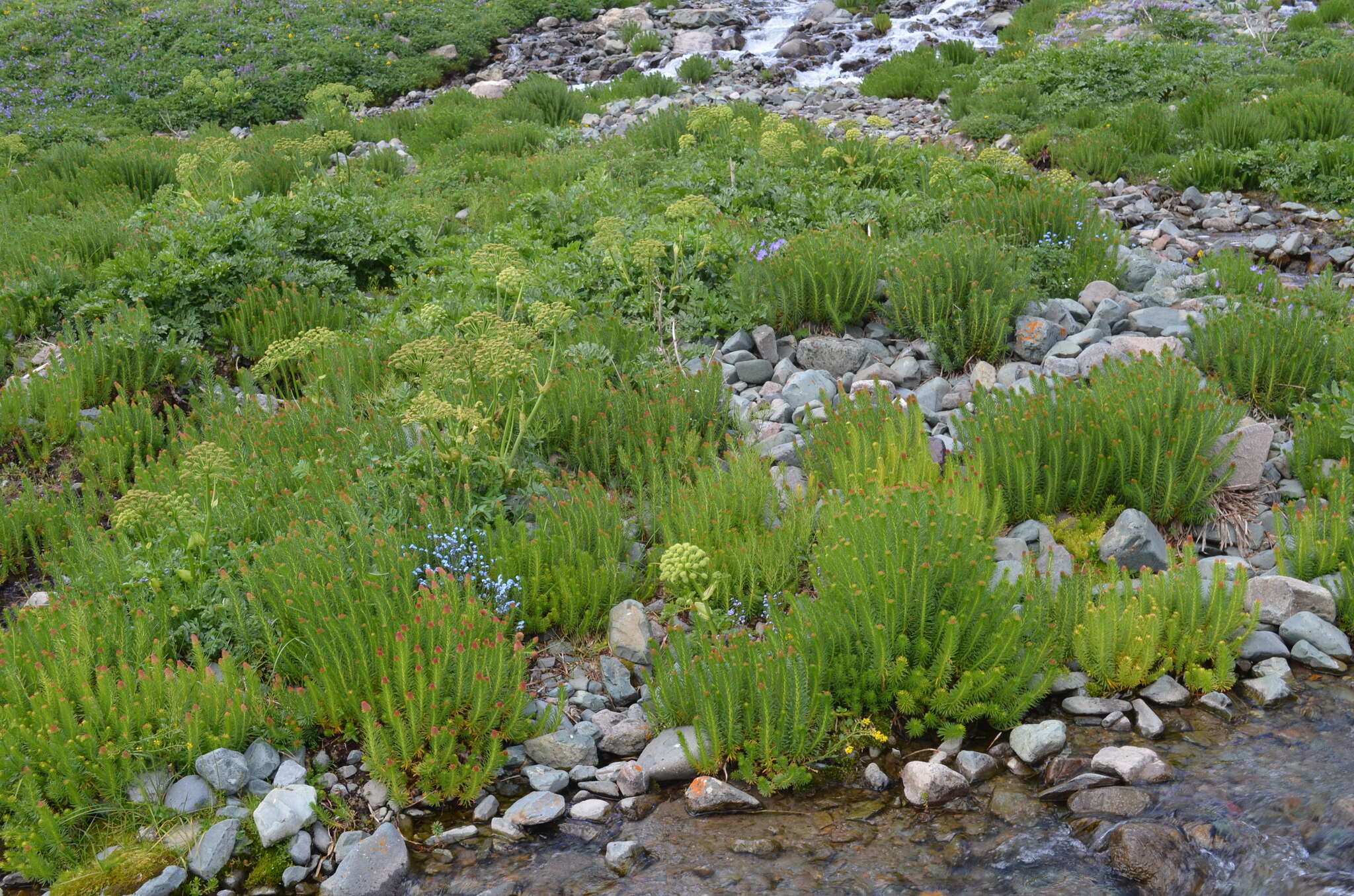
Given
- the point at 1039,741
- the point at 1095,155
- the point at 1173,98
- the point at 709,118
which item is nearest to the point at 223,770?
the point at 1039,741

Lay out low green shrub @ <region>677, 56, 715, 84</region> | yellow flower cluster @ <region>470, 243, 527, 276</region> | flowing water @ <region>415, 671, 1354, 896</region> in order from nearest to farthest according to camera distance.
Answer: flowing water @ <region>415, 671, 1354, 896</region>
yellow flower cluster @ <region>470, 243, 527, 276</region>
low green shrub @ <region>677, 56, 715, 84</region>

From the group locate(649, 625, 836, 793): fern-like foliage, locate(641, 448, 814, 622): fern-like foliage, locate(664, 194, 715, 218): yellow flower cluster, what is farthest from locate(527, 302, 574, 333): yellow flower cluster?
locate(649, 625, 836, 793): fern-like foliage

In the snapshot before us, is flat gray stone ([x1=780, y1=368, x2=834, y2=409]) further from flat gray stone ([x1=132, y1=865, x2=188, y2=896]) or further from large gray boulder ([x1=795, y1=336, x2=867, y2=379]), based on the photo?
flat gray stone ([x1=132, y1=865, x2=188, y2=896])

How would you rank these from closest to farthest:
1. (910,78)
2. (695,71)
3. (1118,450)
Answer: (1118,450) < (910,78) < (695,71)

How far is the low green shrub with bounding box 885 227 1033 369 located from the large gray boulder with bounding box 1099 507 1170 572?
6.71ft

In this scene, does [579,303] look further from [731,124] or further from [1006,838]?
[1006,838]

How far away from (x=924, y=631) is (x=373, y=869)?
226cm

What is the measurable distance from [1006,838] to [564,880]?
1553 mm

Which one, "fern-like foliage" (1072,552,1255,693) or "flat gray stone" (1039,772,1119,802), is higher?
"fern-like foliage" (1072,552,1255,693)

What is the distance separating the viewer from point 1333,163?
9.69 meters

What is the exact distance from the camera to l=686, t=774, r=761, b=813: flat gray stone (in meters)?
3.69

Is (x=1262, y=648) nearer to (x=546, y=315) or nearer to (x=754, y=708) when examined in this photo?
(x=754, y=708)

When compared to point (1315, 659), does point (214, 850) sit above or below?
above

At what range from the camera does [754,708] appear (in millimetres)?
3873
